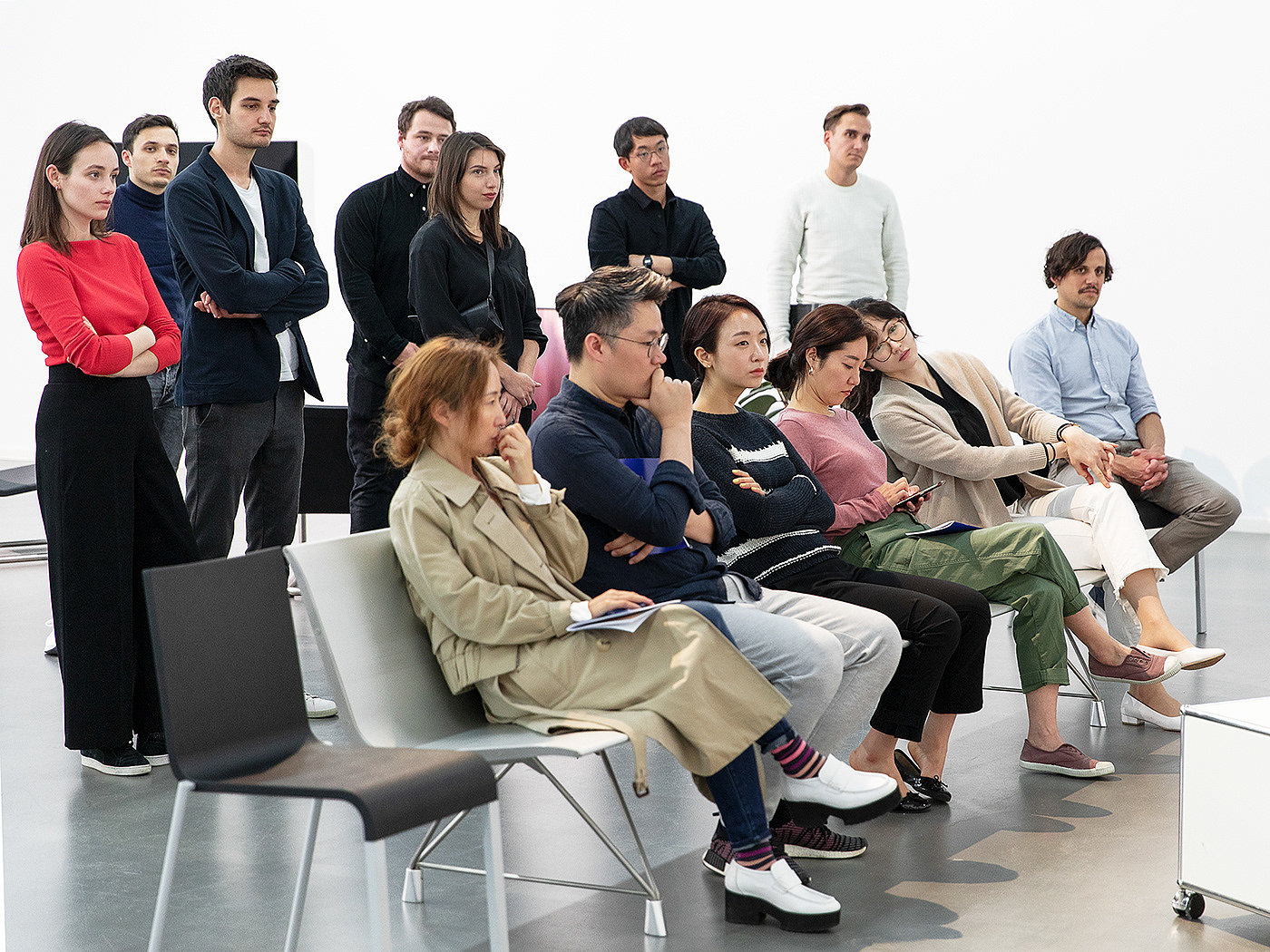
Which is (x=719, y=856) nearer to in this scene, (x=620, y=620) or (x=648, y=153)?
(x=620, y=620)

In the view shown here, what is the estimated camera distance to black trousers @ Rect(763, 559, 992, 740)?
3.14 meters

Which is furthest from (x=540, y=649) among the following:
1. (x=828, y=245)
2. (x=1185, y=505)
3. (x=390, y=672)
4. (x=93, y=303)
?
(x=828, y=245)

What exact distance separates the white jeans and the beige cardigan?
183 millimetres

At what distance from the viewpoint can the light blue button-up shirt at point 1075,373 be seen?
16.2 ft

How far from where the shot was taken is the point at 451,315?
4.21 meters

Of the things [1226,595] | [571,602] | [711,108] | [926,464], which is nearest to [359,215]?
[926,464]

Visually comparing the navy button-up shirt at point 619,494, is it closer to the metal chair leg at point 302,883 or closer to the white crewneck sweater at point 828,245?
the metal chair leg at point 302,883

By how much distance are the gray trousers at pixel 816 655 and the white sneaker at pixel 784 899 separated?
18 centimetres

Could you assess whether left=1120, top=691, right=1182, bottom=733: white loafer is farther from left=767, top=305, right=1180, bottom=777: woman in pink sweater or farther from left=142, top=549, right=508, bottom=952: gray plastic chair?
left=142, top=549, right=508, bottom=952: gray plastic chair

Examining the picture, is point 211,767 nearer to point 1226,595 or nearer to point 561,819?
point 561,819

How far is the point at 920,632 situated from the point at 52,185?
7.61ft

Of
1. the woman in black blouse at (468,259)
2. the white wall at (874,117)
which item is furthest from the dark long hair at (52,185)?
the white wall at (874,117)

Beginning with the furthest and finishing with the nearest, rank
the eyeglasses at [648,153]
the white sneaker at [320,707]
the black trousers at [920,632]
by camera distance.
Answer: the eyeglasses at [648,153] < the white sneaker at [320,707] < the black trousers at [920,632]

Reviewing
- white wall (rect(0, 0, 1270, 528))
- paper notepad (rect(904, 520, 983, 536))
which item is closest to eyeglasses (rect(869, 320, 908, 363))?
paper notepad (rect(904, 520, 983, 536))
